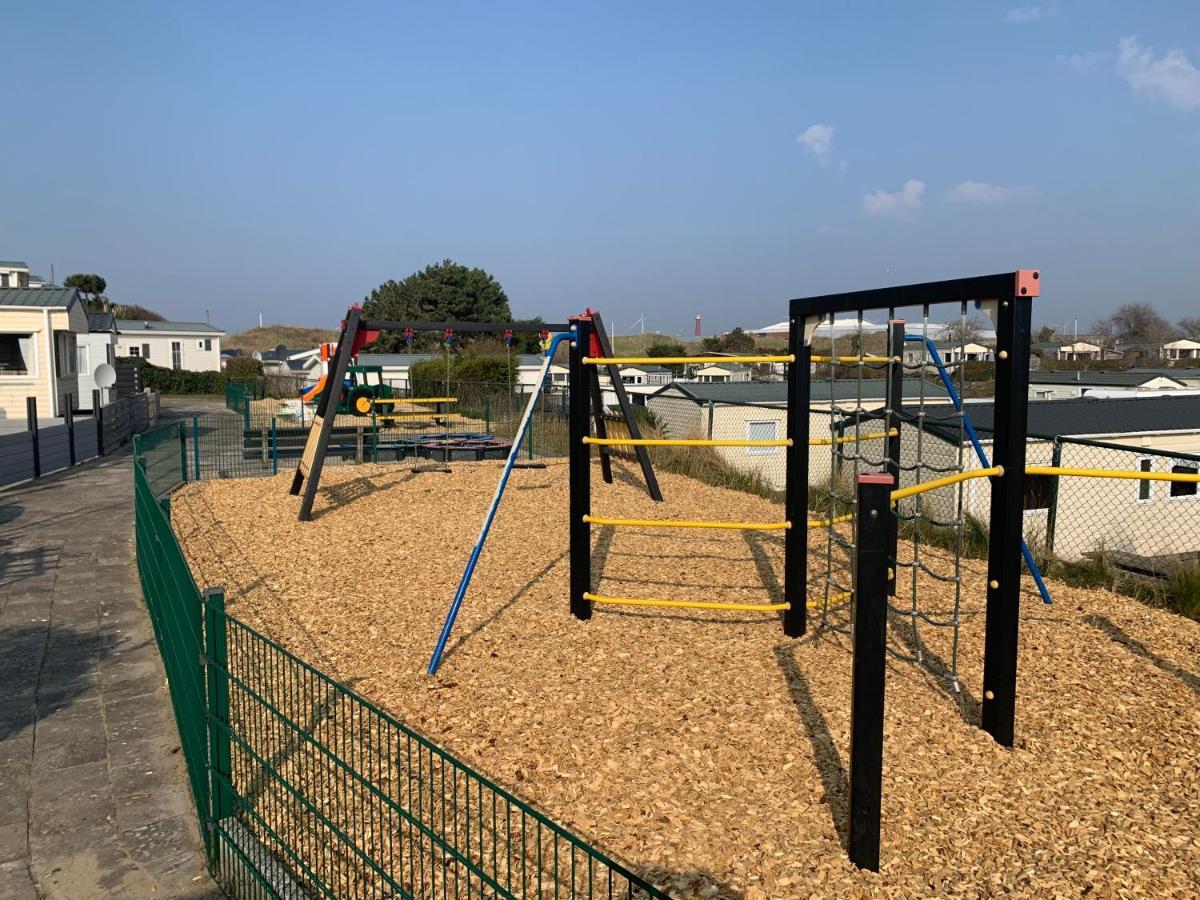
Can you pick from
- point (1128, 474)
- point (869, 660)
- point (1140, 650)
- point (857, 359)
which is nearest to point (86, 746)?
point (869, 660)

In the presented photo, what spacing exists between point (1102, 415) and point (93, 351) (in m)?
34.8

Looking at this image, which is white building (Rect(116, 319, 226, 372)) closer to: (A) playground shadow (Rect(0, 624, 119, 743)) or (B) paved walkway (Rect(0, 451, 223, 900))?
(B) paved walkway (Rect(0, 451, 223, 900))

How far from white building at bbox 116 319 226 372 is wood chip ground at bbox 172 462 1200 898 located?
5207 cm

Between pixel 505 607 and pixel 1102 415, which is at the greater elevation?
pixel 1102 415

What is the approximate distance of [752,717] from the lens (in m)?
4.94

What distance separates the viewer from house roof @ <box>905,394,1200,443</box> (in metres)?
21.3

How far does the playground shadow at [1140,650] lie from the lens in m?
5.55

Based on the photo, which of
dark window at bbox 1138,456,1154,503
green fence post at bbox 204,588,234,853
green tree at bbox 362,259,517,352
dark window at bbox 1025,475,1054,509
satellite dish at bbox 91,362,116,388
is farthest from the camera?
green tree at bbox 362,259,517,352

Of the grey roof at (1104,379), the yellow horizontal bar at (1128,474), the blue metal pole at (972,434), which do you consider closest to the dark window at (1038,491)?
the blue metal pole at (972,434)

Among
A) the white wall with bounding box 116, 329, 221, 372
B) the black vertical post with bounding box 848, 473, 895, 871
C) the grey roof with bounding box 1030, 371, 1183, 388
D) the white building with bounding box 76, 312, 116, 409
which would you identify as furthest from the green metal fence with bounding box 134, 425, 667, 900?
the white wall with bounding box 116, 329, 221, 372

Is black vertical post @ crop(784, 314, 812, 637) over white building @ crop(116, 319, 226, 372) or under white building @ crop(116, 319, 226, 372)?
under

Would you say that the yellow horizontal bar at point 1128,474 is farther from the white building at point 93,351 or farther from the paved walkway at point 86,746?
the white building at point 93,351

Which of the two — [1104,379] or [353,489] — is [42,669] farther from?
[1104,379]

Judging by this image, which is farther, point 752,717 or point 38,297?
point 38,297
